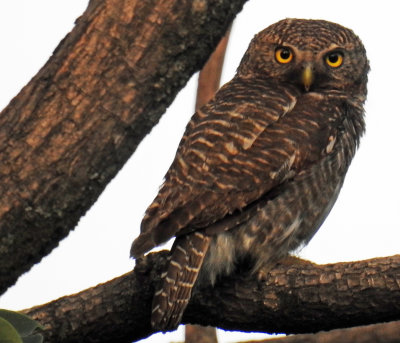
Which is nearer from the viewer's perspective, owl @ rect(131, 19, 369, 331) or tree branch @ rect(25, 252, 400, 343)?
tree branch @ rect(25, 252, 400, 343)

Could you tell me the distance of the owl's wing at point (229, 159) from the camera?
4.49 meters

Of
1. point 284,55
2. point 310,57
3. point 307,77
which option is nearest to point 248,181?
point 307,77

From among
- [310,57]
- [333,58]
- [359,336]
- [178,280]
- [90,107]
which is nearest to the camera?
[90,107]

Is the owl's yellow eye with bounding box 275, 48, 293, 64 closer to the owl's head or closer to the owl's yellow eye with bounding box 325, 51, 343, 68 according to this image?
the owl's head

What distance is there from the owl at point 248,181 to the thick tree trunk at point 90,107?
442 millimetres

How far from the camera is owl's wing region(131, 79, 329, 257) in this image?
4492 mm

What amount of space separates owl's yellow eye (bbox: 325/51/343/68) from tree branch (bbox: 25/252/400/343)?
6.37 ft

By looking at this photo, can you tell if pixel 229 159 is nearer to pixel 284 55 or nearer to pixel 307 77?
pixel 307 77

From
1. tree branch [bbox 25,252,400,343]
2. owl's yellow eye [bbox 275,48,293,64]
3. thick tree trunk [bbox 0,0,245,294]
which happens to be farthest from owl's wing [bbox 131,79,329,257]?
owl's yellow eye [bbox 275,48,293,64]

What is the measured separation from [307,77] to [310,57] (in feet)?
0.82

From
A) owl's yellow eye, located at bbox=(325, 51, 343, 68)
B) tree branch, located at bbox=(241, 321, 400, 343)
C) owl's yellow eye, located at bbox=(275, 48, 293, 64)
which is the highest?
owl's yellow eye, located at bbox=(325, 51, 343, 68)

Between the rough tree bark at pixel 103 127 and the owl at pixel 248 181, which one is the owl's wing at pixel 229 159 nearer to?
the owl at pixel 248 181

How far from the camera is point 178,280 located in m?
4.37

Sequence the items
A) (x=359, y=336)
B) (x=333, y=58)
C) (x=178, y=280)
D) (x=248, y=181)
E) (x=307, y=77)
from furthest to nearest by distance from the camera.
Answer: (x=333, y=58) < (x=307, y=77) < (x=359, y=336) < (x=248, y=181) < (x=178, y=280)
